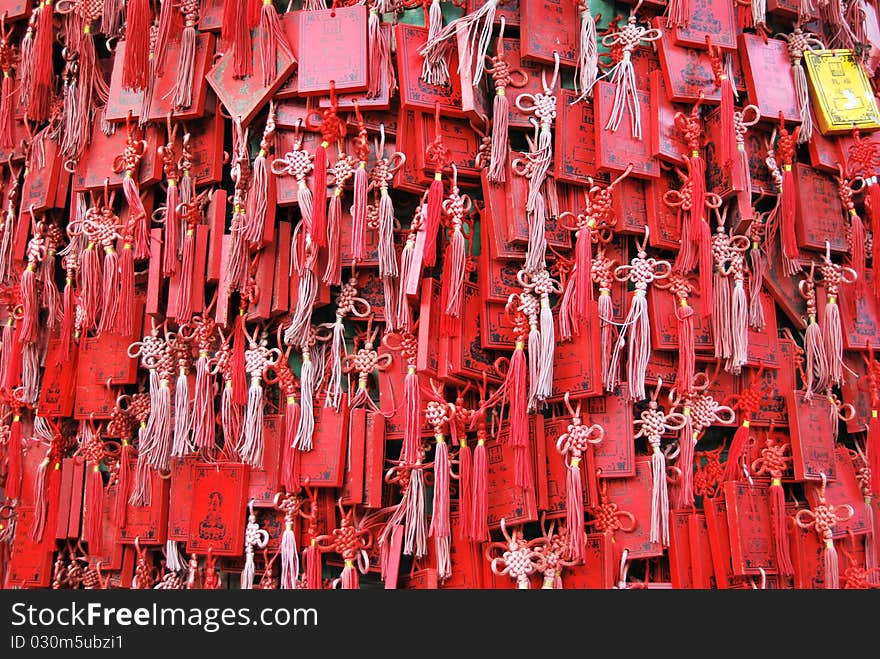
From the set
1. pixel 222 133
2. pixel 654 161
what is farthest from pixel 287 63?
pixel 654 161

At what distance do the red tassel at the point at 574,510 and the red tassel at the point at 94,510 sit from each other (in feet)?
2.57

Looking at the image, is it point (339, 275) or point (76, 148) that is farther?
point (76, 148)

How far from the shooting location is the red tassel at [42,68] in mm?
1978

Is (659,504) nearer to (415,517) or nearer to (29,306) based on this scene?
(415,517)

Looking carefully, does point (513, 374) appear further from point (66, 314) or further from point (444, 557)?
point (66, 314)

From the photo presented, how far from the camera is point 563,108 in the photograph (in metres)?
1.75

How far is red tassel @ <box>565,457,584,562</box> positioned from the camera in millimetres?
1584

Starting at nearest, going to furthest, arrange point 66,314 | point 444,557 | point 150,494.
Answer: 1. point 444,557
2. point 150,494
3. point 66,314

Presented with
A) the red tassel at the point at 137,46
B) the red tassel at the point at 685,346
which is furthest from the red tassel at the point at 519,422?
the red tassel at the point at 137,46

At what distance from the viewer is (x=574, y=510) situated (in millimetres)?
1595

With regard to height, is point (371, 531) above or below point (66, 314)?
below

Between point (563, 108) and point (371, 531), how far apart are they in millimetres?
765

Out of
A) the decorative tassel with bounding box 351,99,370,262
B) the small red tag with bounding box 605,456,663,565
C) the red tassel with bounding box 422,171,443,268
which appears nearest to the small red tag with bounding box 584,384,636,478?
the small red tag with bounding box 605,456,663,565

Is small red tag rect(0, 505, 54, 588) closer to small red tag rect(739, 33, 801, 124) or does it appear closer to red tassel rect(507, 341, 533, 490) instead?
red tassel rect(507, 341, 533, 490)
